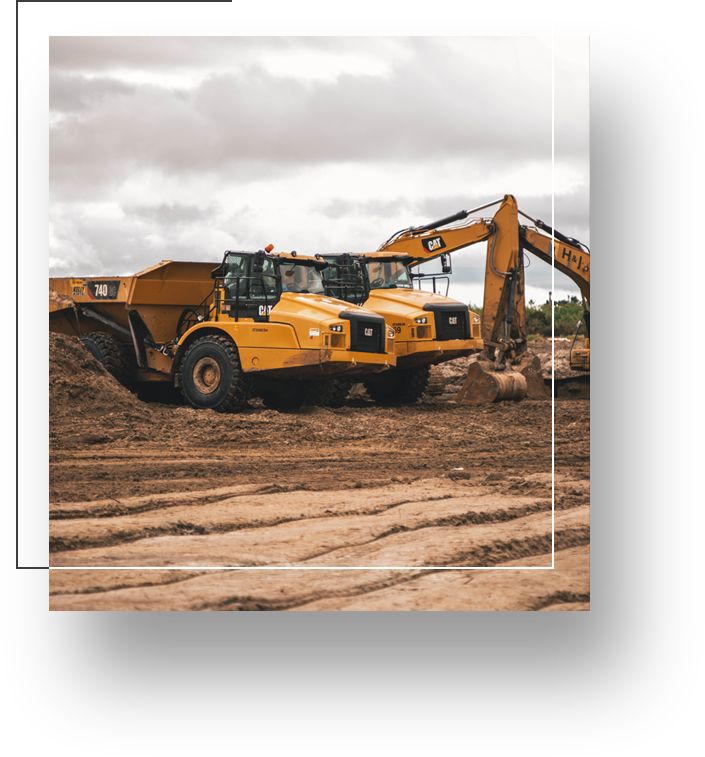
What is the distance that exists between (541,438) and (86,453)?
5371mm

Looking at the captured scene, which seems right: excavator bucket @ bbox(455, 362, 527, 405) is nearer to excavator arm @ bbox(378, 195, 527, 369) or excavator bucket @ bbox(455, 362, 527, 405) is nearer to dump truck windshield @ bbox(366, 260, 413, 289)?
excavator arm @ bbox(378, 195, 527, 369)

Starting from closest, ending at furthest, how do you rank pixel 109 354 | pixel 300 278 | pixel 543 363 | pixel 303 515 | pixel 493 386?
1. pixel 303 515
2. pixel 300 278
3. pixel 109 354
4. pixel 493 386
5. pixel 543 363

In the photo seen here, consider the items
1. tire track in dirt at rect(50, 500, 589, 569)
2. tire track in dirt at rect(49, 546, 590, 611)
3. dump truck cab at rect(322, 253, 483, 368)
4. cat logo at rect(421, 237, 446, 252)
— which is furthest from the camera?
cat logo at rect(421, 237, 446, 252)

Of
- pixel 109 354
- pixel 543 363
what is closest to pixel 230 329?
pixel 109 354

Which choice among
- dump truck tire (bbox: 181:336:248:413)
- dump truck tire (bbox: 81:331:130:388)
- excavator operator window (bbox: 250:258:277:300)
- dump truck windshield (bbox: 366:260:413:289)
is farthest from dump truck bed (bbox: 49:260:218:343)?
dump truck windshield (bbox: 366:260:413:289)

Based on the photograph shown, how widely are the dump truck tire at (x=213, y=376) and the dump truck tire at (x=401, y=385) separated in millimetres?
3182

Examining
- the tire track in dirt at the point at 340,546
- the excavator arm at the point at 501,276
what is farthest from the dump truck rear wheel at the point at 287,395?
the tire track in dirt at the point at 340,546

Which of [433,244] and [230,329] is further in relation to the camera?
[433,244]

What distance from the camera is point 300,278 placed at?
12336 millimetres

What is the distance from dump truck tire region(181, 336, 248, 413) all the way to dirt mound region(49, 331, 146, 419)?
854mm

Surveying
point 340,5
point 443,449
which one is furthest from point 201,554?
point 443,449

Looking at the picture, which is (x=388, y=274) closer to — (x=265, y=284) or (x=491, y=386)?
(x=491, y=386)

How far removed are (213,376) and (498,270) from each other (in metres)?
5.49

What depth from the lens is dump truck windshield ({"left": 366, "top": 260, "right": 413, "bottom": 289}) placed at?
14609 mm
